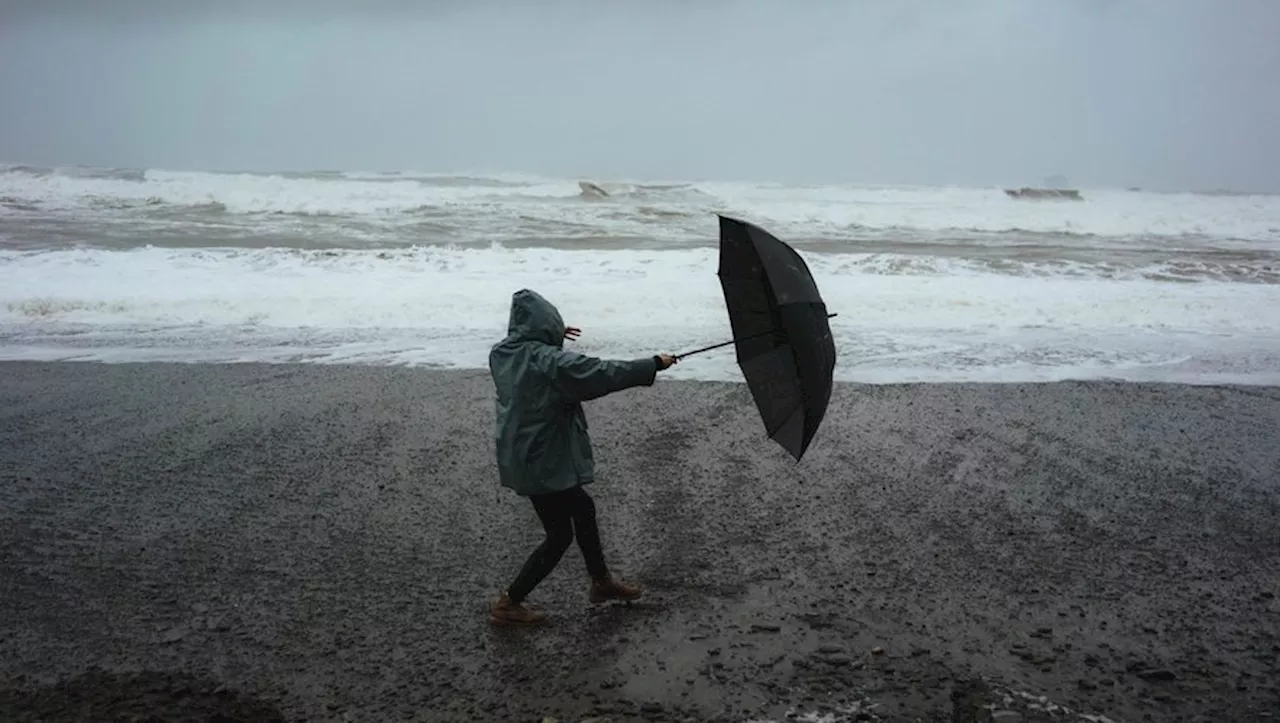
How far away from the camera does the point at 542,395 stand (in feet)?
11.2

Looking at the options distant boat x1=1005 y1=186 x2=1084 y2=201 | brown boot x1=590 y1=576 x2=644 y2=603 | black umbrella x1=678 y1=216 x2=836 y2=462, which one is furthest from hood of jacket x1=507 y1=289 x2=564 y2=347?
distant boat x1=1005 y1=186 x2=1084 y2=201

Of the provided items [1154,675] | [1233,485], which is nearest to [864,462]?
[1233,485]

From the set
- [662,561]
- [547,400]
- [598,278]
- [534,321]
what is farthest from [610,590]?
[598,278]

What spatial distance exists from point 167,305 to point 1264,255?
18.6 metres

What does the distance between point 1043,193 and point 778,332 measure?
30904mm

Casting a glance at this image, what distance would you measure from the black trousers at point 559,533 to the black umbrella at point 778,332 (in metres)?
0.72

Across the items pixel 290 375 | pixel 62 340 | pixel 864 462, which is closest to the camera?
pixel 864 462

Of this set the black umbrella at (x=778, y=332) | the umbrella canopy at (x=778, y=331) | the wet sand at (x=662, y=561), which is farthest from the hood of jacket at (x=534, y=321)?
the wet sand at (x=662, y=561)

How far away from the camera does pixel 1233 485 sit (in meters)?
5.36

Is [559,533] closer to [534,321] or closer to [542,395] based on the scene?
[542,395]

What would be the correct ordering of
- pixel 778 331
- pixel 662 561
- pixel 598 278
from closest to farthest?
pixel 778 331 → pixel 662 561 → pixel 598 278

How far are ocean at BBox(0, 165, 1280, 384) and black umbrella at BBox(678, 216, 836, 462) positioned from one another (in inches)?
163

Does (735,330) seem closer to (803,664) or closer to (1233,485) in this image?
(803,664)

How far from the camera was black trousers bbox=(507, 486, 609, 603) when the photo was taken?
11.7ft
